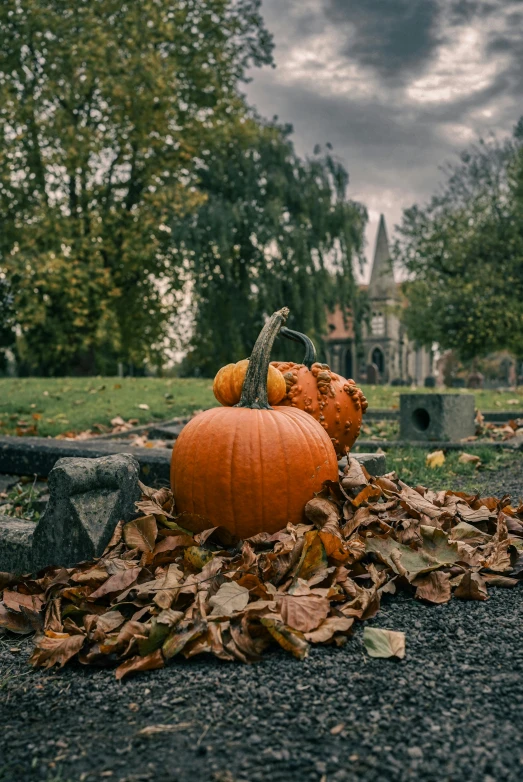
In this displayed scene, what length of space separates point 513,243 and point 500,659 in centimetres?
2724

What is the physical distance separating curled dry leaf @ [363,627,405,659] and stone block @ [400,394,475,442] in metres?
5.18

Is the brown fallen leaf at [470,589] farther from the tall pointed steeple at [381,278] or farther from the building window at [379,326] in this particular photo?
the building window at [379,326]

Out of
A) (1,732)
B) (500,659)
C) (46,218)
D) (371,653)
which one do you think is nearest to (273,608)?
(371,653)

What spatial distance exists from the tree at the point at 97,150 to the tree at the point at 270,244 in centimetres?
120

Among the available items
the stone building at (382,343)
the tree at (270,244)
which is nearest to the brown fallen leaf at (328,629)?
the tree at (270,244)

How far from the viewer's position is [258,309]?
22859mm

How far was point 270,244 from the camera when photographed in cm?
2261

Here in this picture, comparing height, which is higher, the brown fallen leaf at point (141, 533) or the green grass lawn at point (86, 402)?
the green grass lawn at point (86, 402)

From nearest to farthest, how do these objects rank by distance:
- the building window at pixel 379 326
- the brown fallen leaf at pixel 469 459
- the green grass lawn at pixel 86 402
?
1. the brown fallen leaf at pixel 469 459
2. the green grass lawn at pixel 86 402
3. the building window at pixel 379 326

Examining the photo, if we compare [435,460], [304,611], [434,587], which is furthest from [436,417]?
[304,611]

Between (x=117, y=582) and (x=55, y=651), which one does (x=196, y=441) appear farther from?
(x=55, y=651)

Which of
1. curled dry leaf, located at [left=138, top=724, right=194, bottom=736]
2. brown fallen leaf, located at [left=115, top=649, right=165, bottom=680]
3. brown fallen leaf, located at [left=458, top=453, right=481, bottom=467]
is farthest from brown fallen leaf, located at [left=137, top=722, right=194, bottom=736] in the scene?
brown fallen leaf, located at [left=458, top=453, right=481, bottom=467]

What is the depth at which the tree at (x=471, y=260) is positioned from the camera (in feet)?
86.8

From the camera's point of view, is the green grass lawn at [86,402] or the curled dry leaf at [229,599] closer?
the curled dry leaf at [229,599]
